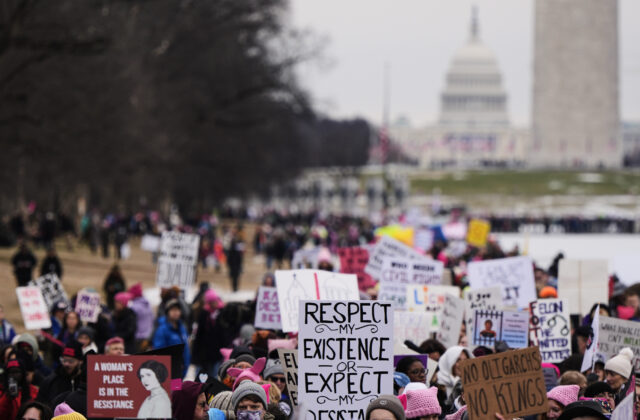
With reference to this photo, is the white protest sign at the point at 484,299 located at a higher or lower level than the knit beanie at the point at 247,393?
higher

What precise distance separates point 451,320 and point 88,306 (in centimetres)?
428

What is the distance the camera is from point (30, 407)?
891 centimetres

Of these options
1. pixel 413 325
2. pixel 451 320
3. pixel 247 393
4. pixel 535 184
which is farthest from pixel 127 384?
pixel 535 184

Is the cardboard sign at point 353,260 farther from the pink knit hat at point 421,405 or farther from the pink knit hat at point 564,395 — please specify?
the pink knit hat at point 421,405

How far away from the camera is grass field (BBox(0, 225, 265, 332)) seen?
28188 millimetres

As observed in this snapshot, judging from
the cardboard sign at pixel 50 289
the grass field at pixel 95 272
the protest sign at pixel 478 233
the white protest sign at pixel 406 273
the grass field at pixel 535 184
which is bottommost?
the grass field at pixel 95 272

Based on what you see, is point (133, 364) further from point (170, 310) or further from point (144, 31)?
point (144, 31)

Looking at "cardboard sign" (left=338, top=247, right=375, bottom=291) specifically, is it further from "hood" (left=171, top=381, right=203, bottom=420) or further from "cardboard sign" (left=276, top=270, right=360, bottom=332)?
"hood" (left=171, top=381, right=203, bottom=420)

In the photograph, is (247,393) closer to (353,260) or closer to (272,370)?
(272,370)

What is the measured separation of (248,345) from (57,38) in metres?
18.6

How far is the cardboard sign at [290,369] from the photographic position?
9.85m

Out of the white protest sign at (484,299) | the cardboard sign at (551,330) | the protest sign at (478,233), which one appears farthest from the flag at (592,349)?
the protest sign at (478,233)

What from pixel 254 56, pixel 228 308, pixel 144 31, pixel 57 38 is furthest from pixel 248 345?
pixel 254 56

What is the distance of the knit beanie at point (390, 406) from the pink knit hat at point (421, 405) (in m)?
0.64
